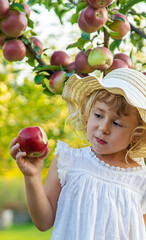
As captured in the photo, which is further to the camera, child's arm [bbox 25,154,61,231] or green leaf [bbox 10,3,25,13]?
green leaf [bbox 10,3,25,13]

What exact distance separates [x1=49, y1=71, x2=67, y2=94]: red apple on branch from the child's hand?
1.14ft

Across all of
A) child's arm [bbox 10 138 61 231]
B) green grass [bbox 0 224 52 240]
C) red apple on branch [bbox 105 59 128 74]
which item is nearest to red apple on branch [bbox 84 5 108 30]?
red apple on branch [bbox 105 59 128 74]

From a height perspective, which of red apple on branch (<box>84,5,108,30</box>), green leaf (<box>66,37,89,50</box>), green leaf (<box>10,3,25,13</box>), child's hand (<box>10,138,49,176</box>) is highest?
green leaf (<box>10,3,25,13</box>)

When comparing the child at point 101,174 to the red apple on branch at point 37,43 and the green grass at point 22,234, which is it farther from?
the green grass at point 22,234

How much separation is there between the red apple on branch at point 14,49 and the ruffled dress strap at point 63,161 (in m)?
0.41

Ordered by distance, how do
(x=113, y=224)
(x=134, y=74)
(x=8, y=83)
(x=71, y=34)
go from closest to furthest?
(x=113, y=224), (x=134, y=74), (x=71, y=34), (x=8, y=83)

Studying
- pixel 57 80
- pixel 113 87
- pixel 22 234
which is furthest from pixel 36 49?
pixel 22 234

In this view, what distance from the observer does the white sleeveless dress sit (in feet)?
4.53

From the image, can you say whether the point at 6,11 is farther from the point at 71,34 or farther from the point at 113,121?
the point at 71,34

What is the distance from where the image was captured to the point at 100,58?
1.50m

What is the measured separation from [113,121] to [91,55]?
0.30 m

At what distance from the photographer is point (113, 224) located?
4.52ft

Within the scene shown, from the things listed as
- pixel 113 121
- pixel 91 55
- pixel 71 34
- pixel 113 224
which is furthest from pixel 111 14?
pixel 71 34

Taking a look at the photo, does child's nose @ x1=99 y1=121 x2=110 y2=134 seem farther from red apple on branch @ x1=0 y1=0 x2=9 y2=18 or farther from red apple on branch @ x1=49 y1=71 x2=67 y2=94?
red apple on branch @ x1=0 y1=0 x2=9 y2=18
